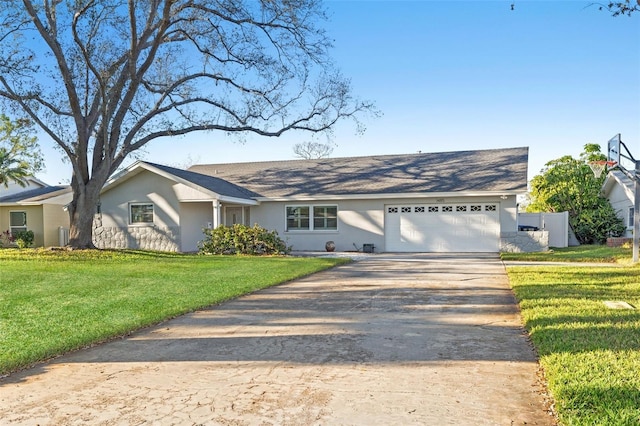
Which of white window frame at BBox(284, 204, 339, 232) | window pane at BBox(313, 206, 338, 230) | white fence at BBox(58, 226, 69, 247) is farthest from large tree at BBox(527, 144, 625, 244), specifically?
white fence at BBox(58, 226, 69, 247)

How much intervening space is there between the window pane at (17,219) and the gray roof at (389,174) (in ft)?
31.1

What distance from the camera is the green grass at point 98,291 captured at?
5.23m

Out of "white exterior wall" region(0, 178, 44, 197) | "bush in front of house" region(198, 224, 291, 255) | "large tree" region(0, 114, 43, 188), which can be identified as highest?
"large tree" region(0, 114, 43, 188)

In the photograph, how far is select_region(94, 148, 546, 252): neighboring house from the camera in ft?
59.0

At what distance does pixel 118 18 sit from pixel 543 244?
17.3 m

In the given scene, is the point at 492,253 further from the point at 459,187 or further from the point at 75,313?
the point at 75,313

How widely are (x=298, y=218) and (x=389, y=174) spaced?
4.59 meters

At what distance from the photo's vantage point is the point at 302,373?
13.1 ft

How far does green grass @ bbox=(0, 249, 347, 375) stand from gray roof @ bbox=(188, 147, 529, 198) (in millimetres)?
6555

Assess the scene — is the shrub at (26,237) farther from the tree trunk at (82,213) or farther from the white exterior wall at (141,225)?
the tree trunk at (82,213)

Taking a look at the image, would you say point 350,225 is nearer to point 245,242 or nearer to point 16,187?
point 245,242

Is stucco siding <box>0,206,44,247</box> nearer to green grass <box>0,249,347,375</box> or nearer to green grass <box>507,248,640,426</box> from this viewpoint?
green grass <box>0,249,347,375</box>

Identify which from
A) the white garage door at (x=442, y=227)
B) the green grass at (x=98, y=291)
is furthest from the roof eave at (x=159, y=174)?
the white garage door at (x=442, y=227)

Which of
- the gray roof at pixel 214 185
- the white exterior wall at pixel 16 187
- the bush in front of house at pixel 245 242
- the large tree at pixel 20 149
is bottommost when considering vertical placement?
the bush in front of house at pixel 245 242
